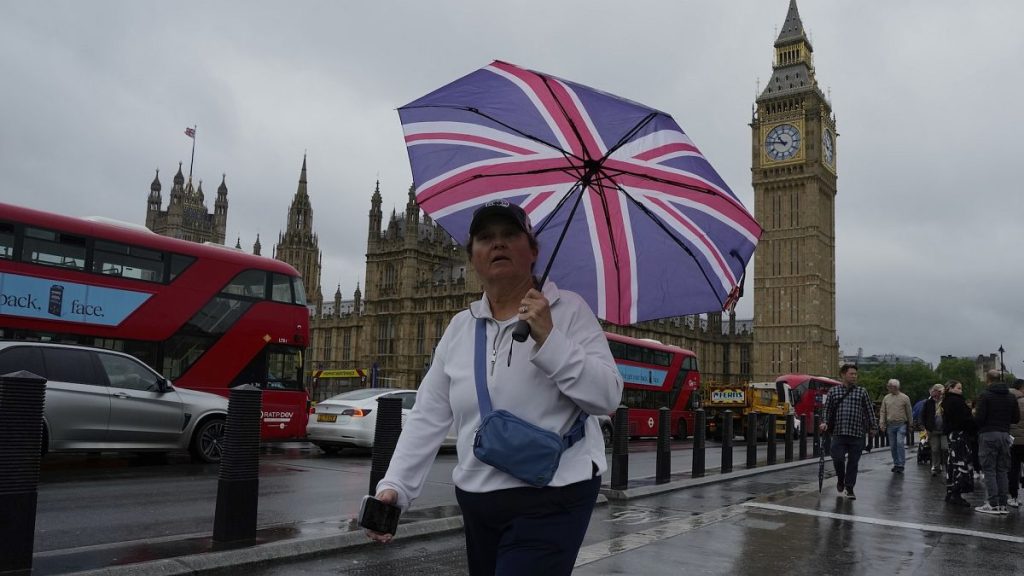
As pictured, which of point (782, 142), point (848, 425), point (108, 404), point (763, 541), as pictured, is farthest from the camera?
point (782, 142)

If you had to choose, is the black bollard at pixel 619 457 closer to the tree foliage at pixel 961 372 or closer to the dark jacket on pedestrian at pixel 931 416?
the dark jacket on pedestrian at pixel 931 416

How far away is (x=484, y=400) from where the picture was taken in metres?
2.43

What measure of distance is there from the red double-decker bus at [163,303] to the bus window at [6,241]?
1 cm

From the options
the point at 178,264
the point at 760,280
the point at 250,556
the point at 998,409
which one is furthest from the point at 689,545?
the point at 760,280

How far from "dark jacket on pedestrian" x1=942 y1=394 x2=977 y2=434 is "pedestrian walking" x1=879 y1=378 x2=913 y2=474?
13.4 ft

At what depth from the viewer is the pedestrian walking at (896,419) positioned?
14867 mm

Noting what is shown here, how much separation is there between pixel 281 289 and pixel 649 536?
1055 centimetres

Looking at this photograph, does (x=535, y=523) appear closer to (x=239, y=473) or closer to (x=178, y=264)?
(x=239, y=473)

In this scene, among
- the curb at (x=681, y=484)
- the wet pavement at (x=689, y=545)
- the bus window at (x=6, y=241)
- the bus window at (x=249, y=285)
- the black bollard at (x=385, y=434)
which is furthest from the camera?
the bus window at (x=249, y=285)

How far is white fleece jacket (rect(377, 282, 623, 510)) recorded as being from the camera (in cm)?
234

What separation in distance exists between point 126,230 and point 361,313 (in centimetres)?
7170

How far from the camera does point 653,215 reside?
135 inches

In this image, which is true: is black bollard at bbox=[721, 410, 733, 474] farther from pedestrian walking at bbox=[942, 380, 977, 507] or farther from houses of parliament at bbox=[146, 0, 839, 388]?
houses of parliament at bbox=[146, 0, 839, 388]

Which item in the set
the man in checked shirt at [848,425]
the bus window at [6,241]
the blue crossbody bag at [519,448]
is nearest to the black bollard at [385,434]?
the blue crossbody bag at [519,448]
